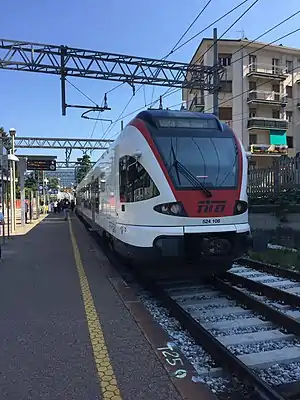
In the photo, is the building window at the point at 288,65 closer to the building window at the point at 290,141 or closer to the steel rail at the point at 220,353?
the building window at the point at 290,141

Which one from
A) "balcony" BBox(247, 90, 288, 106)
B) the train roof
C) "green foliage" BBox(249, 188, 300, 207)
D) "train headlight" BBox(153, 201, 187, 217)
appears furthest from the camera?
"balcony" BBox(247, 90, 288, 106)

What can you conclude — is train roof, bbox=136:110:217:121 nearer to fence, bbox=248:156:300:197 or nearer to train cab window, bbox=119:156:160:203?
train cab window, bbox=119:156:160:203

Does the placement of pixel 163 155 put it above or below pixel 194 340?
above

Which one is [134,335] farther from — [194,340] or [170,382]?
[170,382]

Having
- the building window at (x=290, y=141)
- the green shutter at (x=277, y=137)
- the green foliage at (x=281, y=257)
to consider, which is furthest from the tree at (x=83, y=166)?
the green foliage at (x=281, y=257)

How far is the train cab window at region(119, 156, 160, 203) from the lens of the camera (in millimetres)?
7168

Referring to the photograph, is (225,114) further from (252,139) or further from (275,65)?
(275,65)

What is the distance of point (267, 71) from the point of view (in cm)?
4709

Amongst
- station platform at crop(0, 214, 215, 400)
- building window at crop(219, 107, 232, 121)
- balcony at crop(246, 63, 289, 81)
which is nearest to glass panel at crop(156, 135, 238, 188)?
station platform at crop(0, 214, 215, 400)

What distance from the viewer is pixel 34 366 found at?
14.0ft

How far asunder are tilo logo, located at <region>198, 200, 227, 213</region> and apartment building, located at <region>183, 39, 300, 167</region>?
127 ft

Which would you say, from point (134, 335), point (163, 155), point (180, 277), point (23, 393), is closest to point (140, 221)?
point (163, 155)

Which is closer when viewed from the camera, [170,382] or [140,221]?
[170,382]

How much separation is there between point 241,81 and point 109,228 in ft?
131
